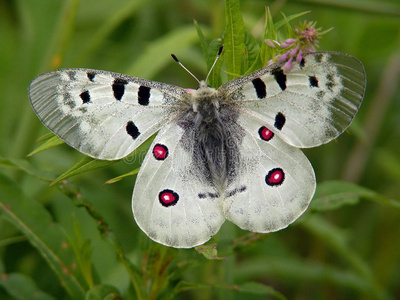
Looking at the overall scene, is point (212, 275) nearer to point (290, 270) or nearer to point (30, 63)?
point (290, 270)

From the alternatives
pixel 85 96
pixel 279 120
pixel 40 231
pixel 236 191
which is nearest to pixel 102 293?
pixel 40 231

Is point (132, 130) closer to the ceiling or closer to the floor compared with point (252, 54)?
closer to the floor

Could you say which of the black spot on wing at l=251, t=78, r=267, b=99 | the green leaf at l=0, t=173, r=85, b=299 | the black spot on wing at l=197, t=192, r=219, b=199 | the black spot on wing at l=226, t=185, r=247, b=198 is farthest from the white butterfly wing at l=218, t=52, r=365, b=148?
the green leaf at l=0, t=173, r=85, b=299

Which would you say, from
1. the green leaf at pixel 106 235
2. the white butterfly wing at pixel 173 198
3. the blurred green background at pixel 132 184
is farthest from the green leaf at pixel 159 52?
the green leaf at pixel 106 235

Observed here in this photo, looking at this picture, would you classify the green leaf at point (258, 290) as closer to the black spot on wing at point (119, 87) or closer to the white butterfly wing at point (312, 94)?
the white butterfly wing at point (312, 94)

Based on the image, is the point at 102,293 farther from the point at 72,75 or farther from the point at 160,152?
the point at 72,75

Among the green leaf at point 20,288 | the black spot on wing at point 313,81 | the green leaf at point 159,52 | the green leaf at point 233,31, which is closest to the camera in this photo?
the green leaf at point 233,31

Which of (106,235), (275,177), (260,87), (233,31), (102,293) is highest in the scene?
(233,31)

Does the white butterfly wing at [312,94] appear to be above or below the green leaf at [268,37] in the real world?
below
